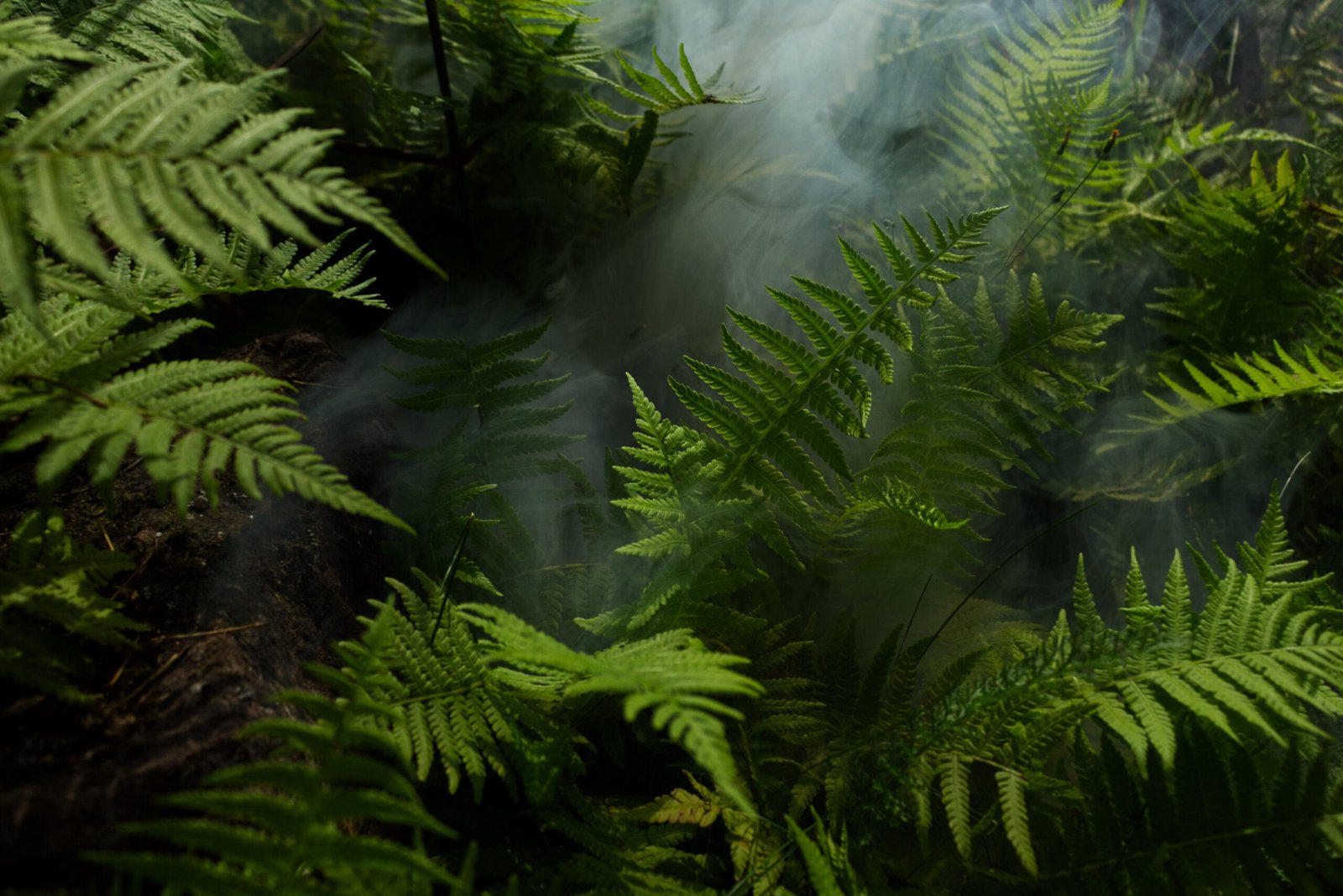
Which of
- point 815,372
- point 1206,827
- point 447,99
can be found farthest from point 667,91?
point 1206,827

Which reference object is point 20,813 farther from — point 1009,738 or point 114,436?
point 1009,738

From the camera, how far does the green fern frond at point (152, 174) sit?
0.94 meters

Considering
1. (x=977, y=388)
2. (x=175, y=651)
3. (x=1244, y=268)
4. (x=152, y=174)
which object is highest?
(x=1244, y=268)

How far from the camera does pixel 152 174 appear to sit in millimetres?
994

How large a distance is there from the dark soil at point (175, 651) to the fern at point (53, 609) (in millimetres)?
58

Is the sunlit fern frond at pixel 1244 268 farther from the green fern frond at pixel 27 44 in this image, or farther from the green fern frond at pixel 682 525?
the green fern frond at pixel 27 44

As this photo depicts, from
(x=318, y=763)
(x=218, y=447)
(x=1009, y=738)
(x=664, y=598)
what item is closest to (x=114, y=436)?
(x=218, y=447)

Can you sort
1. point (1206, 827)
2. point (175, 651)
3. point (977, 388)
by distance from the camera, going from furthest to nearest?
point (977, 388), point (1206, 827), point (175, 651)

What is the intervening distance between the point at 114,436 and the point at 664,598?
2.83 feet

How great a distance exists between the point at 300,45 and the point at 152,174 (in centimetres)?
178

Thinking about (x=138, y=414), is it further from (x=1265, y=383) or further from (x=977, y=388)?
(x=1265, y=383)

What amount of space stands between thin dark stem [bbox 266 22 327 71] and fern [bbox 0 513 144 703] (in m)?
1.66

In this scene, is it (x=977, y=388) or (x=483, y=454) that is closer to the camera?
(x=483, y=454)

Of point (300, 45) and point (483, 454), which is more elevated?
point (300, 45)
